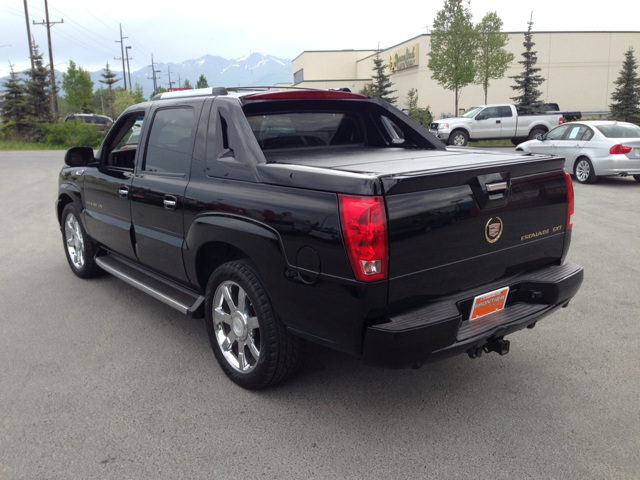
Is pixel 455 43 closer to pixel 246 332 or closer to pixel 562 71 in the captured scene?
pixel 562 71

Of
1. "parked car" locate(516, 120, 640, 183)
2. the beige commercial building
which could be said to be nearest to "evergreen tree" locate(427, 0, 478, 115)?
the beige commercial building

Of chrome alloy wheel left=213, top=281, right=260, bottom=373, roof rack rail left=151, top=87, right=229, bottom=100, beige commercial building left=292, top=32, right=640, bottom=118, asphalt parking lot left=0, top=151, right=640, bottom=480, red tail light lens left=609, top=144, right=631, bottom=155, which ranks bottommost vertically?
asphalt parking lot left=0, top=151, right=640, bottom=480

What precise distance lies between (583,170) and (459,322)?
1214 centimetres

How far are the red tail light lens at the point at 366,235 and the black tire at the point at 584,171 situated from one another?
1214 cm

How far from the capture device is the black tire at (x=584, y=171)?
42.5ft

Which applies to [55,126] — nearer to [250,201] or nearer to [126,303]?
[126,303]

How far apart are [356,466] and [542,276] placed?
164cm

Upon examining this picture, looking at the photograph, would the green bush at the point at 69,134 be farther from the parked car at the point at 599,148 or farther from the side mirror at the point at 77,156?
the side mirror at the point at 77,156

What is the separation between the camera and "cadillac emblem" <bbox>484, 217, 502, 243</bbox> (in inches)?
119

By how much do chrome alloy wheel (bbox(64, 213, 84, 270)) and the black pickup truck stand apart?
1.45 meters

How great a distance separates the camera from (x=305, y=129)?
162 inches

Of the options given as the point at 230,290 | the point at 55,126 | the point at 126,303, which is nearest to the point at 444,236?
the point at 230,290

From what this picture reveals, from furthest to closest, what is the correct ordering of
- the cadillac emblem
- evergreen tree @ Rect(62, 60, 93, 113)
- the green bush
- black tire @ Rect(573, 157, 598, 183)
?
evergreen tree @ Rect(62, 60, 93, 113)
the green bush
black tire @ Rect(573, 157, 598, 183)
the cadillac emblem

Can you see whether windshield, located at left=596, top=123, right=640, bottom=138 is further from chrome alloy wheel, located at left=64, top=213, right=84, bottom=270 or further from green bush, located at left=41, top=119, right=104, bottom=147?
green bush, located at left=41, top=119, right=104, bottom=147
